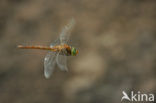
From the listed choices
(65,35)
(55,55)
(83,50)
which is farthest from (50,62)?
(83,50)

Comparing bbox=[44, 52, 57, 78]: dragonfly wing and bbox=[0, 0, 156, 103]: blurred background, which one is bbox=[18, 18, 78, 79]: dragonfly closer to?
bbox=[44, 52, 57, 78]: dragonfly wing

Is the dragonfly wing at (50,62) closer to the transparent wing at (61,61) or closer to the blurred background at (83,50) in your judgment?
the transparent wing at (61,61)

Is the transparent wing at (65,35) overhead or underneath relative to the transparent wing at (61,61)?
overhead

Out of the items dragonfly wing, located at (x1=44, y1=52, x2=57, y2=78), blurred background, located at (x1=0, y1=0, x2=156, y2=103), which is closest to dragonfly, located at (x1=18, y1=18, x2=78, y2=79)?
dragonfly wing, located at (x1=44, y1=52, x2=57, y2=78)

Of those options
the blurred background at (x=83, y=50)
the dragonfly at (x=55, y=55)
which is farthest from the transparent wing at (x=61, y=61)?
the blurred background at (x=83, y=50)

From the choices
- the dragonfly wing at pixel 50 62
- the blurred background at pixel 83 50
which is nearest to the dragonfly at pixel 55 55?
the dragonfly wing at pixel 50 62

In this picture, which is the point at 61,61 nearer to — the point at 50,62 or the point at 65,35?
the point at 50,62

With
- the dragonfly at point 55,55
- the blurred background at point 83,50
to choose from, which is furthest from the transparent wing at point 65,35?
the blurred background at point 83,50

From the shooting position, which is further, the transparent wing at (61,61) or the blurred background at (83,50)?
the blurred background at (83,50)

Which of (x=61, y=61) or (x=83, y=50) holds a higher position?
(x=83, y=50)

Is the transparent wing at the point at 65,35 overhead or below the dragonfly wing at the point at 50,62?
overhead
